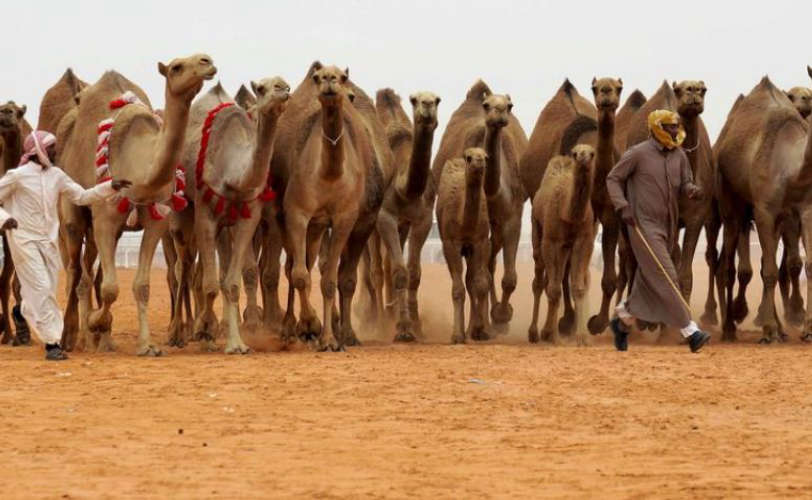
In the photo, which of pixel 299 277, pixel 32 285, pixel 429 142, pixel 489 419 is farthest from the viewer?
pixel 429 142

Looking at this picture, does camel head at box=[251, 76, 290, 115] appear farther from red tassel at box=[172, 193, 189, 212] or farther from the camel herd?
red tassel at box=[172, 193, 189, 212]

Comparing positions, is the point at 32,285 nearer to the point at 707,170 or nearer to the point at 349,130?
the point at 349,130

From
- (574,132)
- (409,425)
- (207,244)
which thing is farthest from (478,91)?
(409,425)

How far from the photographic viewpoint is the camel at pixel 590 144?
616 inches

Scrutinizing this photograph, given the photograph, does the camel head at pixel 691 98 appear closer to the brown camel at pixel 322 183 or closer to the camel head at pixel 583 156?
the camel head at pixel 583 156

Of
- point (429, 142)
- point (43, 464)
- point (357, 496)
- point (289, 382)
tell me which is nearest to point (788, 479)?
point (357, 496)

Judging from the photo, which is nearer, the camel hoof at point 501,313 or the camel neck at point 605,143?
the camel neck at point 605,143

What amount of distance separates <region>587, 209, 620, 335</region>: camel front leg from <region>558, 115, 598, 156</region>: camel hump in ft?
3.52

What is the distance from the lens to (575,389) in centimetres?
1097

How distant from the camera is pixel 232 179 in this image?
46.1 feet

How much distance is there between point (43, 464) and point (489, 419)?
2.58 m

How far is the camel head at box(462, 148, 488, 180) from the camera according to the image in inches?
615

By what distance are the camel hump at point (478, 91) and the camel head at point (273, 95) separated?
19.2 feet

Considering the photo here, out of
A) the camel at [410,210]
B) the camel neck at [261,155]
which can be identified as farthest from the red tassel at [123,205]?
the camel at [410,210]
